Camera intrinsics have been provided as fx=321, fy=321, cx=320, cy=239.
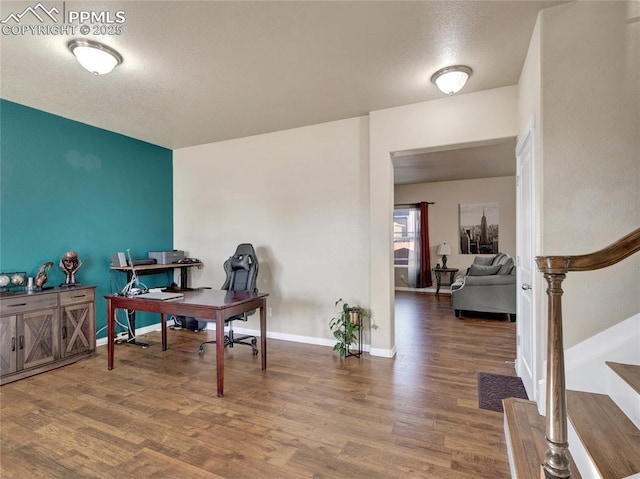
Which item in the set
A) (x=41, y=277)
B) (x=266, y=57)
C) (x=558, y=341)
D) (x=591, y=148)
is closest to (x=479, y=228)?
(x=591, y=148)

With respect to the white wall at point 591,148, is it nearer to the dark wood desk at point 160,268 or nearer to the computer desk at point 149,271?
the computer desk at point 149,271

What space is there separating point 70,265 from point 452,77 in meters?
4.33

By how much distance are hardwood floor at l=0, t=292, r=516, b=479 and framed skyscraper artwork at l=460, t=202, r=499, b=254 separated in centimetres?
431

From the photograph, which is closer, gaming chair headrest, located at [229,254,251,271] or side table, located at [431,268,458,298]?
gaming chair headrest, located at [229,254,251,271]

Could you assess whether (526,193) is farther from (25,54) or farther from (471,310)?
(25,54)

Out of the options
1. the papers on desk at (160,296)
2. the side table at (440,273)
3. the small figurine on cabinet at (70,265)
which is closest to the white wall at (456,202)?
the side table at (440,273)

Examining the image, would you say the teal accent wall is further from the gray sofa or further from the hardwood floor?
the gray sofa

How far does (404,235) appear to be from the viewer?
8.45 m

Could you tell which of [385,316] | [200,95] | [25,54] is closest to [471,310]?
[385,316]

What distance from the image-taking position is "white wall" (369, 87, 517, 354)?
10.0ft

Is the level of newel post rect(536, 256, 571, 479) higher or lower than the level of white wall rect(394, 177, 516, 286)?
lower

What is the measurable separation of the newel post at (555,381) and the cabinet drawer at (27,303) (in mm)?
4039

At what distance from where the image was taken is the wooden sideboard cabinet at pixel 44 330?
2924mm

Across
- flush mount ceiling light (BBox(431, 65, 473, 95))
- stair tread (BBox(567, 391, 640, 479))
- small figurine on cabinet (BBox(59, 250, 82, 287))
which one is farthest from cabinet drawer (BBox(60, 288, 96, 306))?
stair tread (BBox(567, 391, 640, 479))
